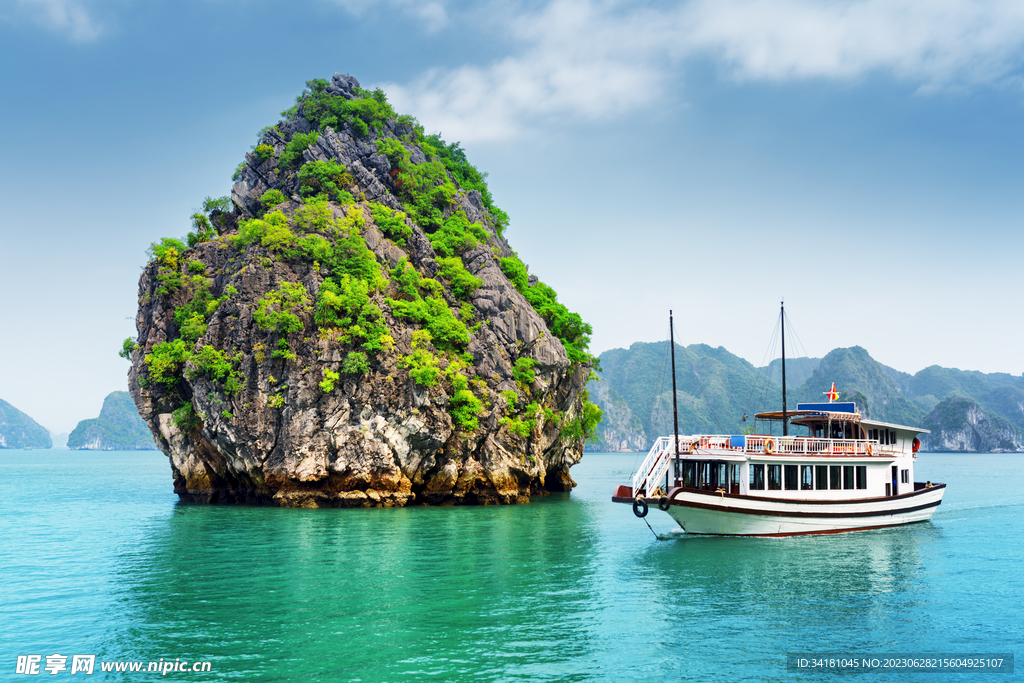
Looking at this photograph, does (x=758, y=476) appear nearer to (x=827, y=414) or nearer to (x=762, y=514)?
(x=762, y=514)

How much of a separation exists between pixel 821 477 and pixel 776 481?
236cm

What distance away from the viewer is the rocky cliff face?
169 metres

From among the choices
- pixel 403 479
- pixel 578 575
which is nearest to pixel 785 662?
pixel 578 575

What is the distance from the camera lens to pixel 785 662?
1215 cm

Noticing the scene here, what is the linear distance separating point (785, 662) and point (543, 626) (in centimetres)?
501

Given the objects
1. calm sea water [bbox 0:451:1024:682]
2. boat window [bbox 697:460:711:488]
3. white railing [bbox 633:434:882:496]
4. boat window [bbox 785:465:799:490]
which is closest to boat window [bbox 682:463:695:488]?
boat window [bbox 697:460:711:488]

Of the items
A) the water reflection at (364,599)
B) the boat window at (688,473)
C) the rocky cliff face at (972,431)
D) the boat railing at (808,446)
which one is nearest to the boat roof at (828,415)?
the boat railing at (808,446)

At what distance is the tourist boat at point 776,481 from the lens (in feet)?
79.6

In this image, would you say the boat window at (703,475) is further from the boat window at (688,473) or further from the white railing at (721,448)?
the white railing at (721,448)

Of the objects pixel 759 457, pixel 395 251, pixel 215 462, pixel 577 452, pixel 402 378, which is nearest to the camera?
A: pixel 759 457

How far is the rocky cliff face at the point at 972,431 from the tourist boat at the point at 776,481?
176545 millimetres

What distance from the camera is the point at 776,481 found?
25406 millimetres

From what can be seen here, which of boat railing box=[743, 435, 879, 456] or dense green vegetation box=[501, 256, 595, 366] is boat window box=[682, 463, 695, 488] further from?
dense green vegetation box=[501, 256, 595, 366]

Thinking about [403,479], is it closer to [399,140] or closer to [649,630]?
[649,630]
